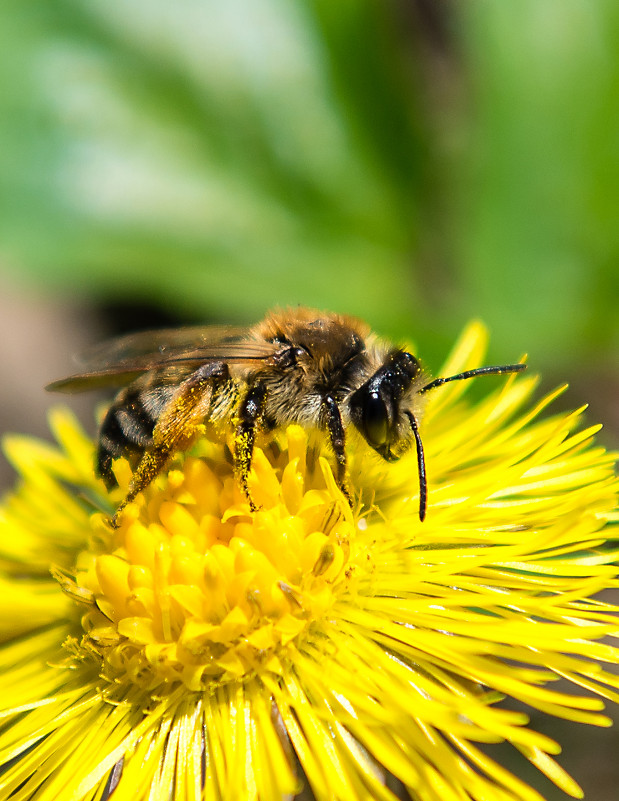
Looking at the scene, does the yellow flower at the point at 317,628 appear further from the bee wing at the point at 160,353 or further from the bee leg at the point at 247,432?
the bee wing at the point at 160,353

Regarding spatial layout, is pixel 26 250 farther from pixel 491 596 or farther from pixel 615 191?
pixel 491 596

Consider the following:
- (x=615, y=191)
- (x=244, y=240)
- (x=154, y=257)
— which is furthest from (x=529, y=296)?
(x=154, y=257)

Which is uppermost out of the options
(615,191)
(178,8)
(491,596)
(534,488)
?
(178,8)

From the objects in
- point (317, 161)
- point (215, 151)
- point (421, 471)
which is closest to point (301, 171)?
point (317, 161)

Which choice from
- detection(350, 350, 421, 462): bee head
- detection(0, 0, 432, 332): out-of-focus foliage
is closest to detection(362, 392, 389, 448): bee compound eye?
detection(350, 350, 421, 462): bee head

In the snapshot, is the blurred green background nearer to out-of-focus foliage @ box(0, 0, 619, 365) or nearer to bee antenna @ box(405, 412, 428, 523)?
out-of-focus foliage @ box(0, 0, 619, 365)
